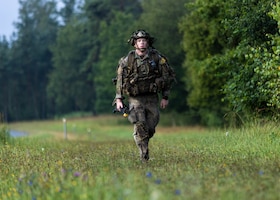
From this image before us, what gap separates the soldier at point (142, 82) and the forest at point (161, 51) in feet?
8.20

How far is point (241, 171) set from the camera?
→ 266 inches

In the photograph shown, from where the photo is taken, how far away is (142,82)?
948cm

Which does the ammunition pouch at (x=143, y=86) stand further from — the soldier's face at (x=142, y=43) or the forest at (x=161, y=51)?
the forest at (x=161, y=51)

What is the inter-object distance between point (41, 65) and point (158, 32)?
145ft


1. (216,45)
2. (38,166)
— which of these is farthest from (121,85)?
(216,45)

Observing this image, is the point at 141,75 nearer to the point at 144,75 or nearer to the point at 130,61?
the point at 144,75

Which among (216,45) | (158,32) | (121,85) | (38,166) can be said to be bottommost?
(38,166)

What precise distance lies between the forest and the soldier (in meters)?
2.50

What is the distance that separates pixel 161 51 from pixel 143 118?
Answer: 112 feet

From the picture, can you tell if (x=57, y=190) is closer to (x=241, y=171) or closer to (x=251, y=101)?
(x=241, y=171)

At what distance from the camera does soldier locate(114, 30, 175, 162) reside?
9.48 metres

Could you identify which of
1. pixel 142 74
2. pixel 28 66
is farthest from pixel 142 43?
pixel 28 66

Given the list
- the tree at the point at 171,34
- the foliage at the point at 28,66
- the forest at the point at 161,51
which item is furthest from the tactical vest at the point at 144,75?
the foliage at the point at 28,66

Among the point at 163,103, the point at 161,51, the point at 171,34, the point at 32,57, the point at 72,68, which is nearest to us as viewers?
the point at 163,103
